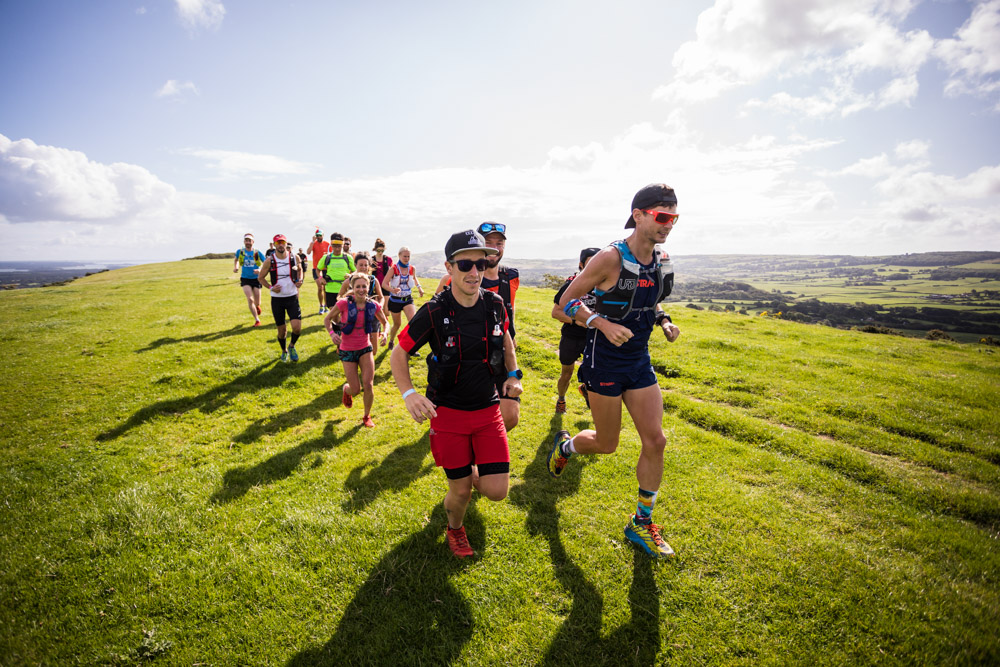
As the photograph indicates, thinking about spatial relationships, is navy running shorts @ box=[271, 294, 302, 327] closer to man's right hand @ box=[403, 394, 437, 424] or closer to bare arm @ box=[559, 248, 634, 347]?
man's right hand @ box=[403, 394, 437, 424]

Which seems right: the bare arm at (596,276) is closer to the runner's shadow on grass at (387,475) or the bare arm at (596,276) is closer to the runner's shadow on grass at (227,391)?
the runner's shadow on grass at (387,475)

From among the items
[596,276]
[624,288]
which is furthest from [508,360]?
[624,288]

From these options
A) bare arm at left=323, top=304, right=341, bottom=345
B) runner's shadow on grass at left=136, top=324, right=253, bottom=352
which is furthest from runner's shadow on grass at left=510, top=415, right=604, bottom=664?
runner's shadow on grass at left=136, top=324, right=253, bottom=352

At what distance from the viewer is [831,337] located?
17875 mm

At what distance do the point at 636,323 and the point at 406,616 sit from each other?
4.22 metres

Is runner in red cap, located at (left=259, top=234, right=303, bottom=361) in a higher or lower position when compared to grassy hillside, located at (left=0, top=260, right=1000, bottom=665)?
higher

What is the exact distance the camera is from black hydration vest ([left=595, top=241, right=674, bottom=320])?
4676 millimetres

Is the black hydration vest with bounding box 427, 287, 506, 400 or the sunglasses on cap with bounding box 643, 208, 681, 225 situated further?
the sunglasses on cap with bounding box 643, 208, 681, 225

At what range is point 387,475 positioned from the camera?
640 cm

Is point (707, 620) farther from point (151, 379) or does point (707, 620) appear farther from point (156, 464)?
point (151, 379)

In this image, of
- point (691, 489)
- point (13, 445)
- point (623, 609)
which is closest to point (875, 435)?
point (691, 489)

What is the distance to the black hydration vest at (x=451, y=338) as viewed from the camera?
418cm

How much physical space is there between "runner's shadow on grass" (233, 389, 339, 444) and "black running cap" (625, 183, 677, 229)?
7943 mm

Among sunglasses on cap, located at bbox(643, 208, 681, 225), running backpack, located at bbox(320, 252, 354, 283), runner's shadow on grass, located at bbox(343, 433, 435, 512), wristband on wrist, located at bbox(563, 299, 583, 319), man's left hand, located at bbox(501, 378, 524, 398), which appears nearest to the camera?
man's left hand, located at bbox(501, 378, 524, 398)
